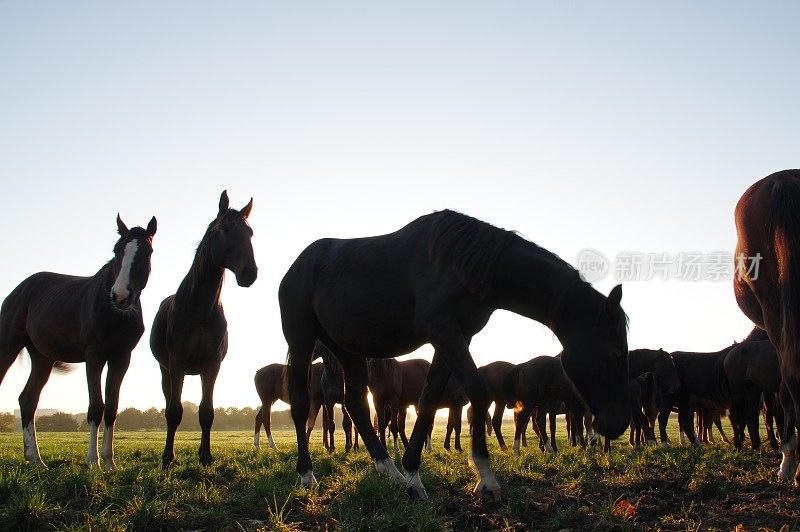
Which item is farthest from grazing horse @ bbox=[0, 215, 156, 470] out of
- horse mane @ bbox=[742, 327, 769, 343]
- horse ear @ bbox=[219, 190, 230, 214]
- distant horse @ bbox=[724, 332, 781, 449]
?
horse mane @ bbox=[742, 327, 769, 343]

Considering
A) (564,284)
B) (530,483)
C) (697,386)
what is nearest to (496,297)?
(564,284)

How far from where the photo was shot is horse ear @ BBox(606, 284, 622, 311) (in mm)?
5223

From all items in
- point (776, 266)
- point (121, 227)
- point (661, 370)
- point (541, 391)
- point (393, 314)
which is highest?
point (121, 227)

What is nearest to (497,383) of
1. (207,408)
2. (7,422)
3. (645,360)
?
(645,360)

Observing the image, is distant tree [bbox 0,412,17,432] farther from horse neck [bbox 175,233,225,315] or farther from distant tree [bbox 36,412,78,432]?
horse neck [bbox 175,233,225,315]

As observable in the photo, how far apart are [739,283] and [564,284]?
2195 mm

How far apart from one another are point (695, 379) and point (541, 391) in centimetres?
360

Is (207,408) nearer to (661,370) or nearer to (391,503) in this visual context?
(391,503)

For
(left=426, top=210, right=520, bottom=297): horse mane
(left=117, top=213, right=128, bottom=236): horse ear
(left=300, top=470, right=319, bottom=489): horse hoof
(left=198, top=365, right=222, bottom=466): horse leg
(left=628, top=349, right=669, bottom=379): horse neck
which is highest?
(left=117, top=213, right=128, bottom=236): horse ear

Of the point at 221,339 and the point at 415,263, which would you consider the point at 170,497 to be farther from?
the point at 221,339

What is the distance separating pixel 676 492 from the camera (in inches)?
219

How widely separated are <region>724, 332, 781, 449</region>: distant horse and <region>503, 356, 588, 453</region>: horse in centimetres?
326

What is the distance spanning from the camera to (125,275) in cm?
810

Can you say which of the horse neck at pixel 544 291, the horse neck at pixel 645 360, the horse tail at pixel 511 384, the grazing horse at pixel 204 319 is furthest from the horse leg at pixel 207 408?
the horse neck at pixel 645 360
